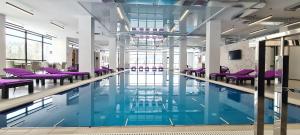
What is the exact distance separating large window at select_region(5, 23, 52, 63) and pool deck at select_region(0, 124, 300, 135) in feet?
42.3

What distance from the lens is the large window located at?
47.4 ft

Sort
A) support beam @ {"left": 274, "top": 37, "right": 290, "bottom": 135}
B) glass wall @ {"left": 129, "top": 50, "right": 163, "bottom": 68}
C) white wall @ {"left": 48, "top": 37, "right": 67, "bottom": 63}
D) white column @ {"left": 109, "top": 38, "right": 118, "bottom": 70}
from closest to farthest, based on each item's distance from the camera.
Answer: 1. support beam @ {"left": 274, "top": 37, "right": 290, "bottom": 135}
2. white wall @ {"left": 48, "top": 37, "right": 67, "bottom": 63}
3. white column @ {"left": 109, "top": 38, "right": 118, "bottom": 70}
4. glass wall @ {"left": 129, "top": 50, "right": 163, "bottom": 68}

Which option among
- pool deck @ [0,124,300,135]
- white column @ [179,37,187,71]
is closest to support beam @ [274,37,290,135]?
pool deck @ [0,124,300,135]

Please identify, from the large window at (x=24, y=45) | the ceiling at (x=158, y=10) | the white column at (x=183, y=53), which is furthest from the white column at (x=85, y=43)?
the white column at (x=183, y=53)

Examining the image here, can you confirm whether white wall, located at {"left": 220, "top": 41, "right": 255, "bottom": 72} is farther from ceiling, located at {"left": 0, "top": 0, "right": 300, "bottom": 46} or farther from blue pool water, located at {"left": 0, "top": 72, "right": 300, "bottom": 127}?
blue pool water, located at {"left": 0, "top": 72, "right": 300, "bottom": 127}

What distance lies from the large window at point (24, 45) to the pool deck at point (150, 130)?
1289cm

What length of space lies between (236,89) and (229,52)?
8456mm

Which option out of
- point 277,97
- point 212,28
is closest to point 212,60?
point 212,28

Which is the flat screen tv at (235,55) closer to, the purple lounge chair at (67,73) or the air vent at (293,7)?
the air vent at (293,7)

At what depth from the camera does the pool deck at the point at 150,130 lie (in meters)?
2.78

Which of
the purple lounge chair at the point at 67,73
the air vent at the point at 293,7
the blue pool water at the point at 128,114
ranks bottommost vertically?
the blue pool water at the point at 128,114

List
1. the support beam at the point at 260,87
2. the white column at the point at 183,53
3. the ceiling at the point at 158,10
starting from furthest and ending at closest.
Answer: the white column at the point at 183,53 → the ceiling at the point at 158,10 → the support beam at the point at 260,87

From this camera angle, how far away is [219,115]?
407cm

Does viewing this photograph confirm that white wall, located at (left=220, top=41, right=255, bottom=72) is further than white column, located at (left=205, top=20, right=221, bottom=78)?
Yes
